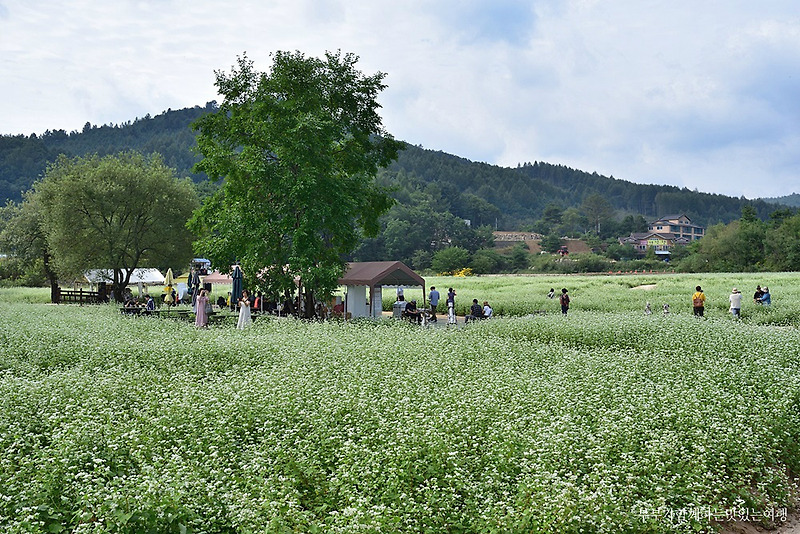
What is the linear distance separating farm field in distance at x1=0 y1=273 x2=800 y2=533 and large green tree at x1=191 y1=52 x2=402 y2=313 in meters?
10.4

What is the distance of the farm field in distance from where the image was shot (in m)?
6.33

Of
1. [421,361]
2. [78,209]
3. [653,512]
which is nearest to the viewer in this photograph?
[653,512]

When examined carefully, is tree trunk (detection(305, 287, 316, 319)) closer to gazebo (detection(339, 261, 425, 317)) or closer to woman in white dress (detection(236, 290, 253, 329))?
gazebo (detection(339, 261, 425, 317))

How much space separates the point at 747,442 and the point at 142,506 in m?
7.36

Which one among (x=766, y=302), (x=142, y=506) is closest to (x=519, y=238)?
(x=766, y=302)

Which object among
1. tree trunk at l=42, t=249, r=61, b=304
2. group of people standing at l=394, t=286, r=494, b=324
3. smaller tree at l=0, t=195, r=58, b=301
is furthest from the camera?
smaller tree at l=0, t=195, r=58, b=301

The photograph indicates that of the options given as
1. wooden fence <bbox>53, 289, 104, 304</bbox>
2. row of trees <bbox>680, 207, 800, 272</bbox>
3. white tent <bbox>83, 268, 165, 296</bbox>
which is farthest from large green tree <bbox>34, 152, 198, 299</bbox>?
row of trees <bbox>680, 207, 800, 272</bbox>

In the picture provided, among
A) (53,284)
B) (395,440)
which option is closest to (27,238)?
(53,284)

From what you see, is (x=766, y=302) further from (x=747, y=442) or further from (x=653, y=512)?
(x=653, y=512)

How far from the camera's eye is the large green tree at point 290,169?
2500 cm

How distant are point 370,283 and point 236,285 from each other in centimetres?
567

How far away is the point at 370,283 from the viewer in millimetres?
27328

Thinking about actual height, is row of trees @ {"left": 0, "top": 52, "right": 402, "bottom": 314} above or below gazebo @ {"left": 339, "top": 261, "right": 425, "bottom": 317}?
above

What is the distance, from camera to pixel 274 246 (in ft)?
85.7
